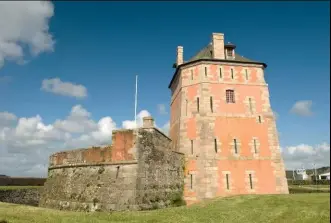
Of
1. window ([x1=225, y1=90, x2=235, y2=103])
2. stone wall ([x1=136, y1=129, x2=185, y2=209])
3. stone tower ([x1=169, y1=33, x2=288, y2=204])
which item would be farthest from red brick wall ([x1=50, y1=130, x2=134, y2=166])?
window ([x1=225, y1=90, x2=235, y2=103])

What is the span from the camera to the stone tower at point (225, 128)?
65.8 feet

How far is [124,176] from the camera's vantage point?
1546 cm

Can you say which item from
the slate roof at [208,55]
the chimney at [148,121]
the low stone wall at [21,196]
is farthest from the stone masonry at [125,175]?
the low stone wall at [21,196]

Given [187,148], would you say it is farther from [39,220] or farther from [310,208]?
[39,220]

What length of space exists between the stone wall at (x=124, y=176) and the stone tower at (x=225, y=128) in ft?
7.71

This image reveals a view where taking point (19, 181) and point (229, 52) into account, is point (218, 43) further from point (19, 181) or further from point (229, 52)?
point (19, 181)

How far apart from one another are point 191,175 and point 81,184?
7.80 meters

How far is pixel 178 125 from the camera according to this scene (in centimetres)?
2295

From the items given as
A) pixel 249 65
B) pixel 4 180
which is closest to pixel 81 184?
pixel 249 65

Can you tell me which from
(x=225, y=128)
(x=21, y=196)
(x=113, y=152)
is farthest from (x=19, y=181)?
(x=225, y=128)

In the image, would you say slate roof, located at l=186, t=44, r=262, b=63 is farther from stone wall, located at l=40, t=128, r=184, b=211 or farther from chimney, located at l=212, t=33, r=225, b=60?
stone wall, located at l=40, t=128, r=184, b=211

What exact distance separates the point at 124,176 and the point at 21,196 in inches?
792

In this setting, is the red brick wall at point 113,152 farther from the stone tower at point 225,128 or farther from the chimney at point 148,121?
the stone tower at point 225,128

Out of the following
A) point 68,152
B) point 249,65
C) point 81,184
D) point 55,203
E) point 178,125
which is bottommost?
point 55,203
